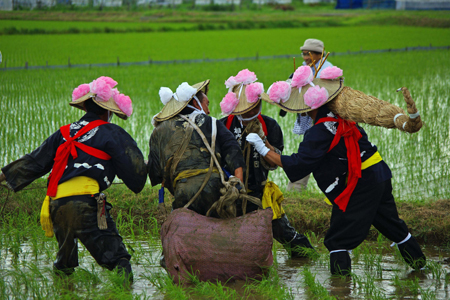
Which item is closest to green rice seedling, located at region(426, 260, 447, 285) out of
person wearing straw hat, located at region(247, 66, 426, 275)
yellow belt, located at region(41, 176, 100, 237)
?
person wearing straw hat, located at region(247, 66, 426, 275)

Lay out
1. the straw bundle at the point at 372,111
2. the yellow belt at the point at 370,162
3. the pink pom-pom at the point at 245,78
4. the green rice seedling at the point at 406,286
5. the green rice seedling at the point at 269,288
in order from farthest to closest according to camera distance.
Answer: the pink pom-pom at the point at 245,78 → the yellow belt at the point at 370,162 → the green rice seedling at the point at 406,286 → the green rice seedling at the point at 269,288 → the straw bundle at the point at 372,111

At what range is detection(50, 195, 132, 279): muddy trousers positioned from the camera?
288cm

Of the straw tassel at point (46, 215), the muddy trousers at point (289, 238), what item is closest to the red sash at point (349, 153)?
the muddy trousers at point (289, 238)

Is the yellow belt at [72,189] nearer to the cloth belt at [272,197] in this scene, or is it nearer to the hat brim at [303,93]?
the cloth belt at [272,197]

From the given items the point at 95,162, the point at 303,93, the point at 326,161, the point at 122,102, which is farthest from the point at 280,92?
the point at 95,162

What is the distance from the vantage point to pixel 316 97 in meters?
2.92

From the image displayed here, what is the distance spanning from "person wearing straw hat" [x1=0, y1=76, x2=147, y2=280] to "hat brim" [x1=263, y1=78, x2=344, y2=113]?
107cm

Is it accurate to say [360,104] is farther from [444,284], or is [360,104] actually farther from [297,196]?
[297,196]

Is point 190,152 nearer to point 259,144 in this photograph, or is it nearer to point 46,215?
point 259,144

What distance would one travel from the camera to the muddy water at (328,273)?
2.85 meters

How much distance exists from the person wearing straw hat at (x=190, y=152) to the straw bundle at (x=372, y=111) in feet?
2.45

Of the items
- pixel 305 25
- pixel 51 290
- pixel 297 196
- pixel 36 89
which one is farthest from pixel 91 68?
pixel 305 25

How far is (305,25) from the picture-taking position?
29312 millimetres

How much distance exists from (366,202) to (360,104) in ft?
2.15
